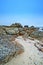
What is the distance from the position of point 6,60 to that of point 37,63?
774 millimetres

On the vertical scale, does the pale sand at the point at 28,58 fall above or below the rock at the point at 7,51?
below

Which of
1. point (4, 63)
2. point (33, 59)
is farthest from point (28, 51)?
point (4, 63)

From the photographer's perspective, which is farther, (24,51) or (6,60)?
(24,51)

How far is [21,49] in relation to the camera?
3.62 meters

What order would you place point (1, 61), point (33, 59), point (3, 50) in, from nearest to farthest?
point (1, 61), point (3, 50), point (33, 59)

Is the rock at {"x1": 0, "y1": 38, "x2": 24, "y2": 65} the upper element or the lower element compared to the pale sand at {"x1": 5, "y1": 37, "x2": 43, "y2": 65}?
upper

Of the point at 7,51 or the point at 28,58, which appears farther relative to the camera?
the point at 28,58

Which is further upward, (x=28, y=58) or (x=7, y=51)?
(x=7, y=51)

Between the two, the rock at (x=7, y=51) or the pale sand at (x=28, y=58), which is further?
the pale sand at (x=28, y=58)

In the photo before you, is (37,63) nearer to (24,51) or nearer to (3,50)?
(24,51)

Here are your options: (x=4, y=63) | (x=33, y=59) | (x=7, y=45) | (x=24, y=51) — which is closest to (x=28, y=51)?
(x=24, y=51)

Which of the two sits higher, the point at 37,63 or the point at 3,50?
the point at 3,50

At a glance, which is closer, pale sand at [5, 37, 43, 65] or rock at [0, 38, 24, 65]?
rock at [0, 38, 24, 65]

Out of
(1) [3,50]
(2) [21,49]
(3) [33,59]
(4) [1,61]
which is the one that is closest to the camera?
(4) [1,61]
